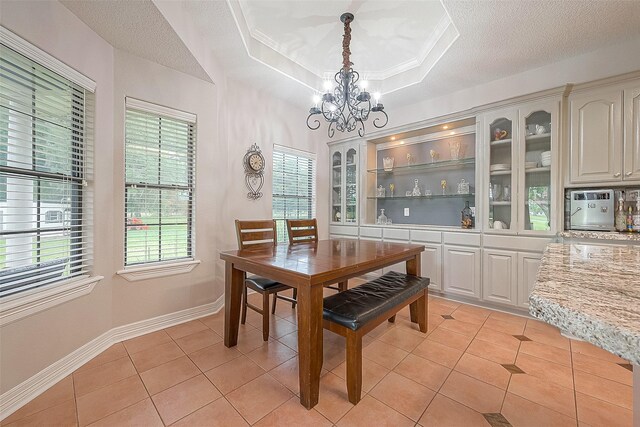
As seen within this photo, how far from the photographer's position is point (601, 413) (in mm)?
1517

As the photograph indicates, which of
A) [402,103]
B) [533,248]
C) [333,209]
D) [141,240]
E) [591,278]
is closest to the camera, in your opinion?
[591,278]

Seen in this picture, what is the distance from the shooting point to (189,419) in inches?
57.3

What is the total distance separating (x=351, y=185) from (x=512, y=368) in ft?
10.4

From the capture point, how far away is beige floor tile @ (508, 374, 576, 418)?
1.57 meters

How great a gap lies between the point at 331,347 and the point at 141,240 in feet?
6.60

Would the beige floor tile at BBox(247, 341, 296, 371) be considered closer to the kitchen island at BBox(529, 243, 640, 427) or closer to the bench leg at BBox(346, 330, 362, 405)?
the bench leg at BBox(346, 330, 362, 405)

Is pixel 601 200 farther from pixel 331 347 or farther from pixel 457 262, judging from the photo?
pixel 331 347

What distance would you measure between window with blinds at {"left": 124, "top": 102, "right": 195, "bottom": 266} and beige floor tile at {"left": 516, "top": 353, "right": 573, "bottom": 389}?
3.13 metres

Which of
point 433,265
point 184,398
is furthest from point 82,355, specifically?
point 433,265

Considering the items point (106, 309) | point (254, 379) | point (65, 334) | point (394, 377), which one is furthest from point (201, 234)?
point (394, 377)

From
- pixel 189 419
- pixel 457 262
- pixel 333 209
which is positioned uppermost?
pixel 333 209

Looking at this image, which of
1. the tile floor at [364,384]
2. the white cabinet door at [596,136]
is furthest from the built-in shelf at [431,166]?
the tile floor at [364,384]

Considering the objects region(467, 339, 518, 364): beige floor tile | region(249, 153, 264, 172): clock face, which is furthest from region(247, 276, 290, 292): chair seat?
region(467, 339, 518, 364): beige floor tile

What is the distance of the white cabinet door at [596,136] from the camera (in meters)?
2.47
